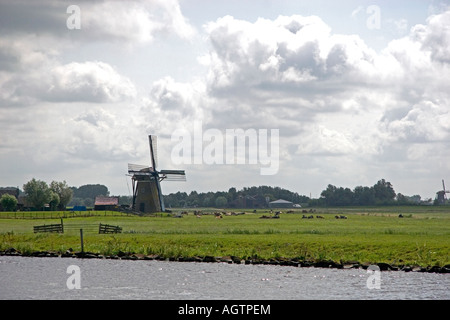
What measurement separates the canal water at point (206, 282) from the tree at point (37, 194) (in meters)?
105

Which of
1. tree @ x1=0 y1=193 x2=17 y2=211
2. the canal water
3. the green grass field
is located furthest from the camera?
tree @ x1=0 y1=193 x2=17 y2=211

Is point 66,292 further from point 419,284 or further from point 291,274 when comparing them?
point 419,284

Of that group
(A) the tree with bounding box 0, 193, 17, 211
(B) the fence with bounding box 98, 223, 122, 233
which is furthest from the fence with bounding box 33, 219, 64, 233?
(A) the tree with bounding box 0, 193, 17, 211

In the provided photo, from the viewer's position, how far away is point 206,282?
3684 centimetres

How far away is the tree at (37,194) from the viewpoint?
5792 inches

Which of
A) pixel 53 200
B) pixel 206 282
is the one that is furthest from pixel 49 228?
pixel 53 200

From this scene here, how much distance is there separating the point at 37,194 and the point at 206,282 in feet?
386

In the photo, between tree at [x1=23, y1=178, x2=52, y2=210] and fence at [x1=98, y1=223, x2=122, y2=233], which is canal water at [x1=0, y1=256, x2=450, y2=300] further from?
tree at [x1=23, y1=178, x2=52, y2=210]

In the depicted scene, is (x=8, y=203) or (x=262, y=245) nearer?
(x=262, y=245)

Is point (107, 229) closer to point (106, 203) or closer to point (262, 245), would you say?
point (262, 245)

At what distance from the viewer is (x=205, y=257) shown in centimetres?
4706

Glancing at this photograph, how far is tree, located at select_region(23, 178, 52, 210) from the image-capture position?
5792 inches

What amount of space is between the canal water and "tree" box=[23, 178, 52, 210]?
343ft
